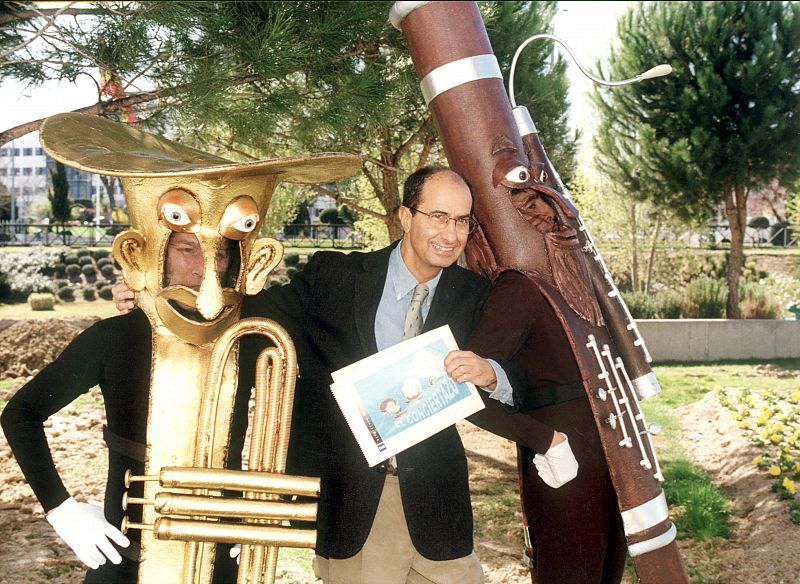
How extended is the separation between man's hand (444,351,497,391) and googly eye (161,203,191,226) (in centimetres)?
78

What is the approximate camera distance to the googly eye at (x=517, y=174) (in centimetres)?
224

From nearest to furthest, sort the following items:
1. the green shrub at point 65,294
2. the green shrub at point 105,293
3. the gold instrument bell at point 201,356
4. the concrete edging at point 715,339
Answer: the gold instrument bell at point 201,356 → the concrete edging at point 715,339 → the green shrub at point 65,294 → the green shrub at point 105,293

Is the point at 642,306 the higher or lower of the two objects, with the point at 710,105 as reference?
lower

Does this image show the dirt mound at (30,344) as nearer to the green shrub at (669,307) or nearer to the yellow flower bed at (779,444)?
the yellow flower bed at (779,444)

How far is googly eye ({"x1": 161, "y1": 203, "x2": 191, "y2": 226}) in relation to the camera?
192 centimetres

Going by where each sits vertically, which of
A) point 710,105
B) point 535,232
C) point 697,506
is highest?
point 710,105

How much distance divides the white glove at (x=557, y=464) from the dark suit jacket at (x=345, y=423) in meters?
0.24

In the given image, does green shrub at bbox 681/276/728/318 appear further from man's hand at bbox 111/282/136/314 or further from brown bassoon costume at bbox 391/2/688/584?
man's hand at bbox 111/282/136/314

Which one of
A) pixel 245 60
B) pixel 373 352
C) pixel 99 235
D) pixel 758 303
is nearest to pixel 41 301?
pixel 99 235

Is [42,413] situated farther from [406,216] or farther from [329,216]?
[329,216]

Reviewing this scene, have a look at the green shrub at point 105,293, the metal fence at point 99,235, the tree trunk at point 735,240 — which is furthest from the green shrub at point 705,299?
the green shrub at point 105,293

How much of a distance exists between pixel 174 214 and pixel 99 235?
53.3 ft

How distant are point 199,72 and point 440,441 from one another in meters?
2.08

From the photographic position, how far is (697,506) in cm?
506
